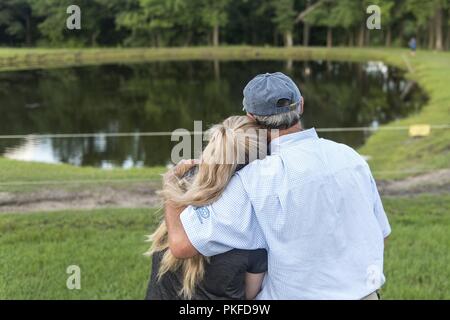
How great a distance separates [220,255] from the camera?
1673 millimetres

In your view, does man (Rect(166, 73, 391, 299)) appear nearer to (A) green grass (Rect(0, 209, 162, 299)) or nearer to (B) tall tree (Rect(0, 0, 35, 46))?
(A) green grass (Rect(0, 209, 162, 299))

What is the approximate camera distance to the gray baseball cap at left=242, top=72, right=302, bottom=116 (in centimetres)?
164

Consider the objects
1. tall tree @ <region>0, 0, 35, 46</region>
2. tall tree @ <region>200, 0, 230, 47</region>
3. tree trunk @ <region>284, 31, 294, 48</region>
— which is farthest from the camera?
tree trunk @ <region>284, 31, 294, 48</region>

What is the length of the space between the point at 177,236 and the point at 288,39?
29.1 meters

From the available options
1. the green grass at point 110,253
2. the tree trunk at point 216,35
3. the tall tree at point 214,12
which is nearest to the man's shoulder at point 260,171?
the green grass at point 110,253

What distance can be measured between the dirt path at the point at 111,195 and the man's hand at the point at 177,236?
3255 millimetres

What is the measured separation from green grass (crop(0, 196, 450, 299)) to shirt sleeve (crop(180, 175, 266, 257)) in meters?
1.77

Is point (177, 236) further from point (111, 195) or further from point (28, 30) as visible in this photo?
point (28, 30)

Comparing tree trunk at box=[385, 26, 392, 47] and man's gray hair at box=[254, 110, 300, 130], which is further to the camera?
tree trunk at box=[385, 26, 392, 47]

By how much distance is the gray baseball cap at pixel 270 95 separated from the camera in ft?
5.38

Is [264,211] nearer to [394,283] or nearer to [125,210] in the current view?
[394,283]

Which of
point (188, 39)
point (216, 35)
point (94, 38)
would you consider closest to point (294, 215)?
point (94, 38)

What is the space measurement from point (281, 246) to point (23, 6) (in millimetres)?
9571

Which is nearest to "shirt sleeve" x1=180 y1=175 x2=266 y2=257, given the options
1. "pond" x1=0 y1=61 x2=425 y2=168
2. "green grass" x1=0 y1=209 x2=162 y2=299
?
"green grass" x1=0 y1=209 x2=162 y2=299
